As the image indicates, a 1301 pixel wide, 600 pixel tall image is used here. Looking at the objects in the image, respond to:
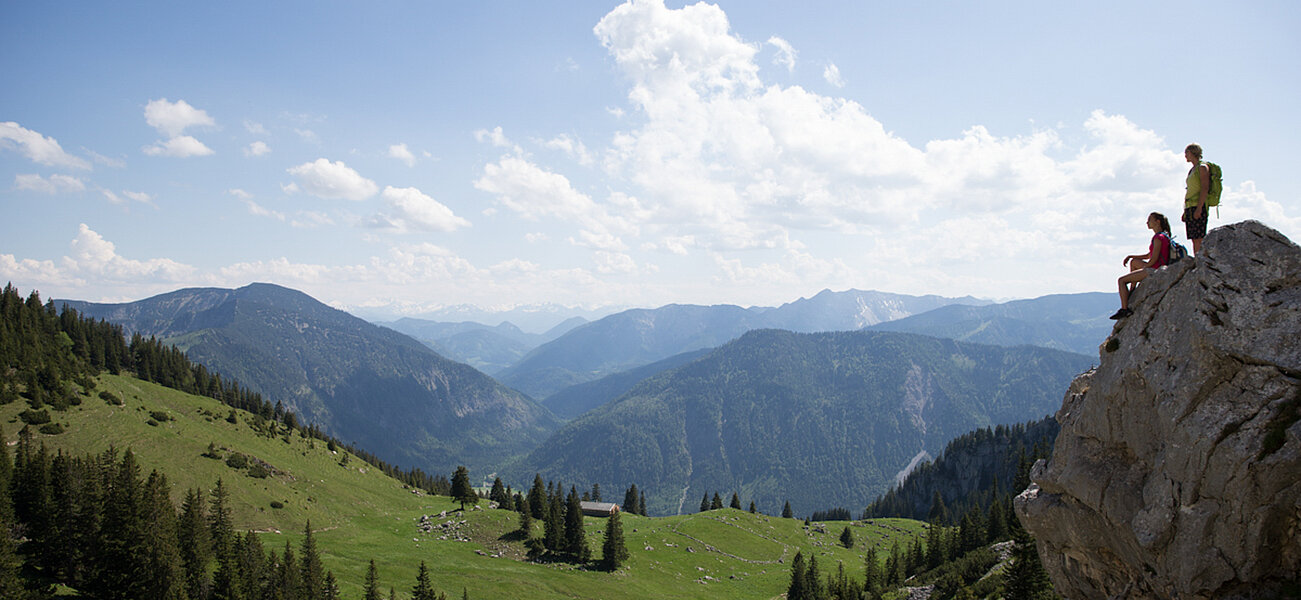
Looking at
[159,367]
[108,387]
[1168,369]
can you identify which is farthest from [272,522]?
[1168,369]

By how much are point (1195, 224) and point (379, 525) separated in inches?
4269

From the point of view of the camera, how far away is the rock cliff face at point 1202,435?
48.9 ft

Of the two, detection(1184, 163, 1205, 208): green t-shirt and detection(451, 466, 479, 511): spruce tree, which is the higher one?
detection(1184, 163, 1205, 208): green t-shirt

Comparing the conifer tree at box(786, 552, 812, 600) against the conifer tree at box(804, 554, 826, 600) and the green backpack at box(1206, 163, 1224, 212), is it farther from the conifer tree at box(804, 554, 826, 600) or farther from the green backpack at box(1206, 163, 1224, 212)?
the green backpack at box(1206, 163, 1224, 212)

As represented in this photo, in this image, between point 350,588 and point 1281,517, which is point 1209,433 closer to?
point 1281,517

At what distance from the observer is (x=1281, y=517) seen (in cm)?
1462

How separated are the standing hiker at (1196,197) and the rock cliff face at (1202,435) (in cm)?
164

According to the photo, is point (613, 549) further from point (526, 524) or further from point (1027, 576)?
point (1027, 576)

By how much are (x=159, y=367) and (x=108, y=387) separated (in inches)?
1552

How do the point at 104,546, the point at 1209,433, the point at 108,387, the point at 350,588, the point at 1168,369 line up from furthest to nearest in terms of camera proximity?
the point at 108,387, the point at 350,588, the point at 104,546, the point at 1168,369, the point at 1209,433

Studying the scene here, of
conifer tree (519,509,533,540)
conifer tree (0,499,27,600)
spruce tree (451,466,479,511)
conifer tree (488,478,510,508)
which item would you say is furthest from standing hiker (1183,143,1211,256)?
conifer tree (488,478,510,508)

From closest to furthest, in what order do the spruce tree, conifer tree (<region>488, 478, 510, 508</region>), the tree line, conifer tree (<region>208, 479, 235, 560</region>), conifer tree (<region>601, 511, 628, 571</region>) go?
conifer tree (<region>208, 479, 235, 560</region>), the tree line, conifer tree (<region>601, 511, 628, 571</region>), the spruce tree, conifer tree (<region>488, 478, 510, 508</region>)

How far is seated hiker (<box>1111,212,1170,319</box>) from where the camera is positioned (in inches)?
787

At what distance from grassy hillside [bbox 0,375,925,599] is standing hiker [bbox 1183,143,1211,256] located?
74065 mm
